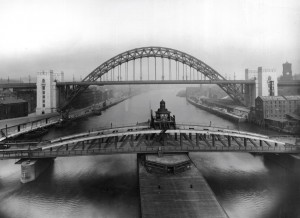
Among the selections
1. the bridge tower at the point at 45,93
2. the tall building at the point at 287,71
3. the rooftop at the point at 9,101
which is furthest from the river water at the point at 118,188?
the tall building at the point at 287,71

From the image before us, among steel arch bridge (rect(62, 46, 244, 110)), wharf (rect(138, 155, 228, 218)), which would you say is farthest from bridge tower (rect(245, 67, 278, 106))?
wharf (rect(138, 155, 228, 218))

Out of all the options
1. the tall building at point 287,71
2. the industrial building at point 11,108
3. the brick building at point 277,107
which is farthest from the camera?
the tall building at point 287,71

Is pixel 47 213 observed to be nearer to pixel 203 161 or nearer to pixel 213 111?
pixel 203 161

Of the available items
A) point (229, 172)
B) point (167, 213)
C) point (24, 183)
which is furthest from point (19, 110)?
point (167, 213)

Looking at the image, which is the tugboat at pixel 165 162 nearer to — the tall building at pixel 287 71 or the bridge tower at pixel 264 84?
the bridge tower at pixel 264 84

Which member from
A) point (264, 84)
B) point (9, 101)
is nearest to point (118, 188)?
point (9, 101)

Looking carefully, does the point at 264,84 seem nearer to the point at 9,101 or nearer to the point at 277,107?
the point at 277,107
